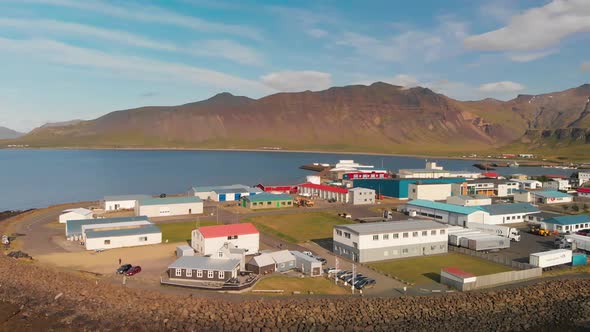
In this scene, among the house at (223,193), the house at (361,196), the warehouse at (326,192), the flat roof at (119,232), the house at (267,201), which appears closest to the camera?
the flat roof at (119,232)

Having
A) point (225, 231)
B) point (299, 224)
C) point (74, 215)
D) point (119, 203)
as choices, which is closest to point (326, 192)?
point (299, 224)

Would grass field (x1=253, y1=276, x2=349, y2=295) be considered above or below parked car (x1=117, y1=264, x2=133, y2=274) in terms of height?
below

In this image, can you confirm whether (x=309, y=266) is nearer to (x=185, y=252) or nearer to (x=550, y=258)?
(x=185, y=252)

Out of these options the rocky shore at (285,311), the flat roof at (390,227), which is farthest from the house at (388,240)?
the rocky shore at (285,311)

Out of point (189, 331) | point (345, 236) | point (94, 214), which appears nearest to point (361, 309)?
point (189, 331)

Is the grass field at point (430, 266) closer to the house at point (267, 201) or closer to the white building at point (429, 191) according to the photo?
the house at point (267, 201)

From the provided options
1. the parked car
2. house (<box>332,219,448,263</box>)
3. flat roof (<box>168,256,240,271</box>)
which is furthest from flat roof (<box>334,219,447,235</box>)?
the parked car

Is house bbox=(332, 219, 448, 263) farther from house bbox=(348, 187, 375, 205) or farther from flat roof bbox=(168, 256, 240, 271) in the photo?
house bbox=(348, 187, 375, 205)
